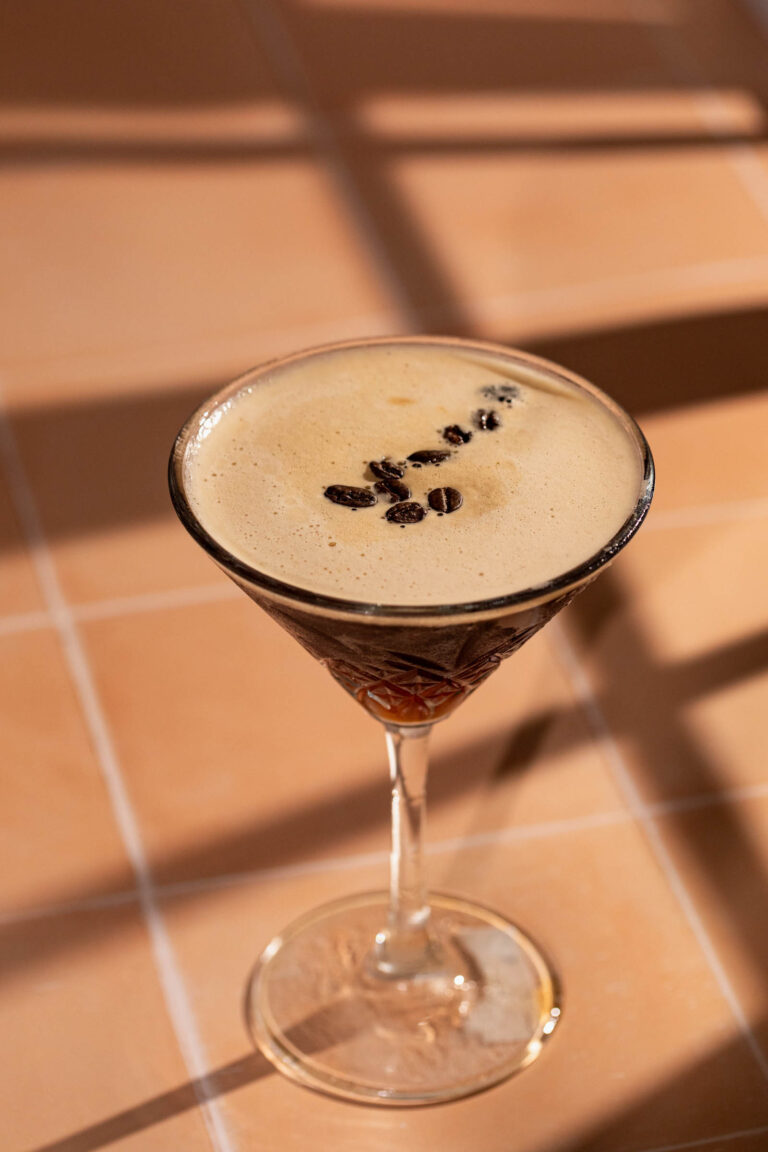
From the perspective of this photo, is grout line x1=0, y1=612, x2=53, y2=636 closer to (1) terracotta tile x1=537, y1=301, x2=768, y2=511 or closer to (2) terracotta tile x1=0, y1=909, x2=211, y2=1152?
(2) terracotta tile x1=0, y1=909, x2=211, y2=1152

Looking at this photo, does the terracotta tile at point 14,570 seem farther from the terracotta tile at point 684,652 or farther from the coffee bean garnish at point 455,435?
the coffee bean garnish at point 455,435

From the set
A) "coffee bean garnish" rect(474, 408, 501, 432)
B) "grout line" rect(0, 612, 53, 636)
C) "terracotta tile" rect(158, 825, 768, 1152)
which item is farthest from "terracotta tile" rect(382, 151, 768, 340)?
"coffee bean garnish" rect(474, 408, 501, 432)

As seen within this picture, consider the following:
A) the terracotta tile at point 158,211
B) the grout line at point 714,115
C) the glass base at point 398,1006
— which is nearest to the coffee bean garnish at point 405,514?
the glass base at point 398,1006

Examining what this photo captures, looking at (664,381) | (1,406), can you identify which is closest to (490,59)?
(664,381)

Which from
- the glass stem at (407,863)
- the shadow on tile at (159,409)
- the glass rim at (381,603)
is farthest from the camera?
the shadow on tile at (159,409)

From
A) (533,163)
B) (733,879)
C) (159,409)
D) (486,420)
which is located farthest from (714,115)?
(486,420)

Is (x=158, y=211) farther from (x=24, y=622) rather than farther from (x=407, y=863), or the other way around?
(x=407, y=863)
